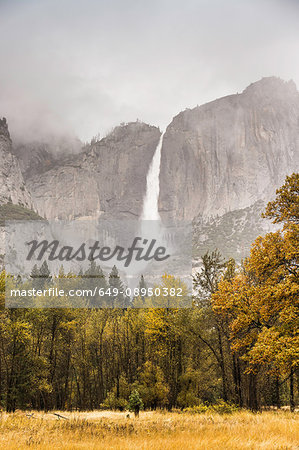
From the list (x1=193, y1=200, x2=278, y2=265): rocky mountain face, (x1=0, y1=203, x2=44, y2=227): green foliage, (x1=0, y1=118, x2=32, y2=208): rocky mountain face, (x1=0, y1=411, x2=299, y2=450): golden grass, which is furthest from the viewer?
(x1=0, y1=118, x2=32, y2=208): rocky mountain face

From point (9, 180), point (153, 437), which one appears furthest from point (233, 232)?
point (153, 437)

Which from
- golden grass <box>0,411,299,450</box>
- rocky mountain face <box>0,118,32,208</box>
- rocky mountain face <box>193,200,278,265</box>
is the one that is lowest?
golden grass <box>0,411,299,450</box>

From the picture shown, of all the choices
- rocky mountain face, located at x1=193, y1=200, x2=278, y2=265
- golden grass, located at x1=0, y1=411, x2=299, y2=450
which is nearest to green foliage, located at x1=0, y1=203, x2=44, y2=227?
rocky mountain face, located at x1=193, y1=200, x2=278, y2=265

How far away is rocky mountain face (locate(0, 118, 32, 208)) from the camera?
147875 mm

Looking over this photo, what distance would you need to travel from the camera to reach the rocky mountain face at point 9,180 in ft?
485

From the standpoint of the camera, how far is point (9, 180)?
506 feet

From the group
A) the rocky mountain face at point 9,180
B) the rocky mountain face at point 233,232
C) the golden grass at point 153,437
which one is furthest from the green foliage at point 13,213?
the golden grass at point 153,437

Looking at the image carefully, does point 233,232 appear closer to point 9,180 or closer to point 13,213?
point 13,213

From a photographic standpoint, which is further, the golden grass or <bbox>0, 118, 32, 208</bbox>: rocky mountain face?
<bbox>0, 118, 32, 208</bbox>: rocky mountain face

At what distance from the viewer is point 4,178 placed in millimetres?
152125

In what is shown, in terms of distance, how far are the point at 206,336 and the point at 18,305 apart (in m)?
13.6

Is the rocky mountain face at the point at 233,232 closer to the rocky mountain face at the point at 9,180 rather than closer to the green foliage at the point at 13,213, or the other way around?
the green foliage at the point at 13,213

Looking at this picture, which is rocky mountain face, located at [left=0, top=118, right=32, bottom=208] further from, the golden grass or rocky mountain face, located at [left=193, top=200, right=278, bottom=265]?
the golden grass

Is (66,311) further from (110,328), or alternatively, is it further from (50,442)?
(50,442)
